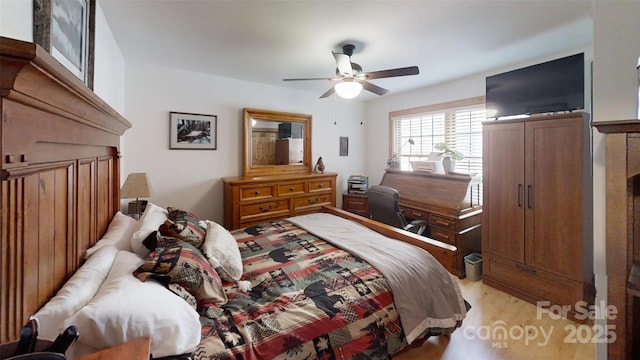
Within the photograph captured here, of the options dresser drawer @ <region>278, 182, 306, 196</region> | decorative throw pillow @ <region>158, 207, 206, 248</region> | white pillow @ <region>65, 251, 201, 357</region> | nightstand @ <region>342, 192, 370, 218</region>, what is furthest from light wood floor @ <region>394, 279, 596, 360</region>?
dresser drawer @ <region>278, 182, 306, 196</region>

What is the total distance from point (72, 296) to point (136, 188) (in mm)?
1859

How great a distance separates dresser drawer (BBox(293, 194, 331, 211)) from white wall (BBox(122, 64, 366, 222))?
97cm

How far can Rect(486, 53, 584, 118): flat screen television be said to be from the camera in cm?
228

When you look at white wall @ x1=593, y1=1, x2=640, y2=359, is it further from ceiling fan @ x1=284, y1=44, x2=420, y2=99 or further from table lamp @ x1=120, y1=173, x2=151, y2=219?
table lamp @ x1=120, y1=173, x2=151, y2=219

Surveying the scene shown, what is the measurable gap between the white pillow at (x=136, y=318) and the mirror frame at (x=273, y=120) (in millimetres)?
2670

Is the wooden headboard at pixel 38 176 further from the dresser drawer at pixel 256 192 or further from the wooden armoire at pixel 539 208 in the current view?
the wooden armoire at pixel 539 208

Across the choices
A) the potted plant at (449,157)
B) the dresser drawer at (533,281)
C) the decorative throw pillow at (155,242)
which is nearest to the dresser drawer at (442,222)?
the dresser drawer at (533,281)

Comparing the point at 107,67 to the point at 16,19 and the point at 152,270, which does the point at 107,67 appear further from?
the point at 152,270

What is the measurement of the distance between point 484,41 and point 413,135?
6.47 feet

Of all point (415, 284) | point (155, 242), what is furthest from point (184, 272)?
point (415, 284)

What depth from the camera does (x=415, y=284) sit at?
5.25ft

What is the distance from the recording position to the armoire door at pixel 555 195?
84.7 inches

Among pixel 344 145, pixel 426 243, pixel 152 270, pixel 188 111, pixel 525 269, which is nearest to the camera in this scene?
pixel 152 270

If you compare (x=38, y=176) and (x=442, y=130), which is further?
(x=442, y=130)
